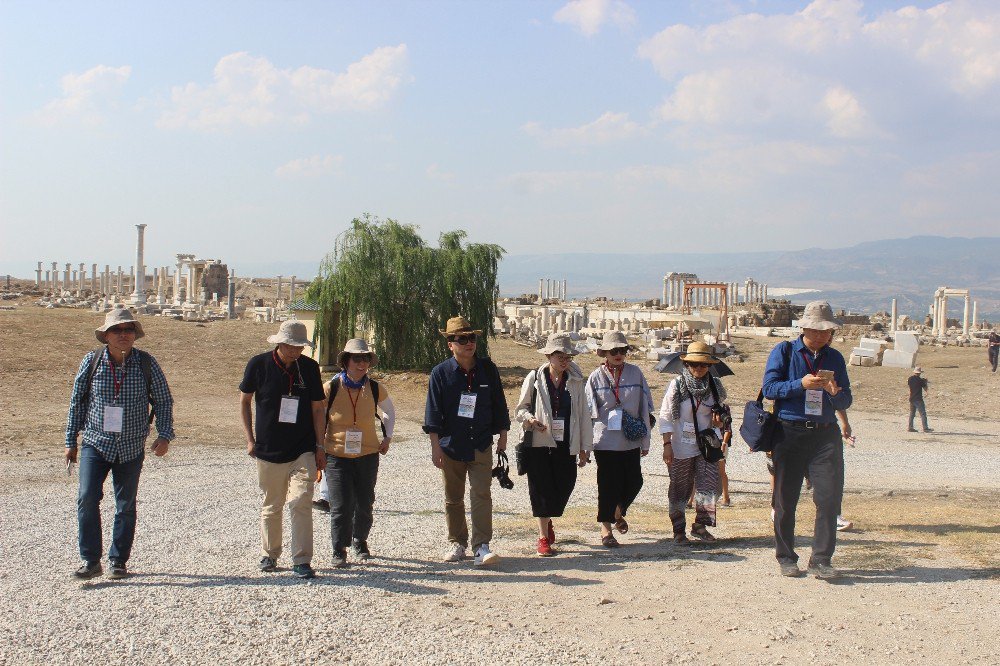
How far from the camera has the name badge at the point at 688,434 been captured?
25.7 feet

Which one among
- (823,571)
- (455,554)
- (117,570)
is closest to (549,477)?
(455,554)

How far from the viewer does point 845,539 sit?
768 cm

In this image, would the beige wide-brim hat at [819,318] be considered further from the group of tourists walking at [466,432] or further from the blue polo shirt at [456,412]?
the blue polo shirt at [456,412]

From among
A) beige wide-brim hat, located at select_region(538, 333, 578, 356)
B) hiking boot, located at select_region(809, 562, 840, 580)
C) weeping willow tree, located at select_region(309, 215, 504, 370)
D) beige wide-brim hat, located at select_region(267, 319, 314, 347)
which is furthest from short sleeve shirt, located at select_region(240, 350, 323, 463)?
weeping willow tree, located at select_region(309, 215, 504, 370)

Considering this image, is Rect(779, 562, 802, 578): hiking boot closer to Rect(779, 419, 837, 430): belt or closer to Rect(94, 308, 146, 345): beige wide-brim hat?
Rect(779, 419, 837, 430): belt

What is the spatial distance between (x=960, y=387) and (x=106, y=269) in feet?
212

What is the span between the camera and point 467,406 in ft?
23.4

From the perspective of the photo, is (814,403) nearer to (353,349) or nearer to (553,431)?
(553,431)

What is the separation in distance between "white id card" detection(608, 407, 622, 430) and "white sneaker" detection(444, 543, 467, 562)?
5.19 feet

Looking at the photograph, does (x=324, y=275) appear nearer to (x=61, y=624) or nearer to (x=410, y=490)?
(x=410, y=490)

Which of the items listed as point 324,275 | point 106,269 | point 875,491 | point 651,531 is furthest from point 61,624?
point 106,269

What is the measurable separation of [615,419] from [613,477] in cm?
50

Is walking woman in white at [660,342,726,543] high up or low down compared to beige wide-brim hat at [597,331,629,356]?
down

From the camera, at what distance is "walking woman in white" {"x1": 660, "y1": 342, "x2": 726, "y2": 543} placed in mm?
7801
